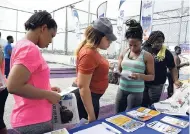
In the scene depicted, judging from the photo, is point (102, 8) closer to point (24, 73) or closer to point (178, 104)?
point (178, 104)

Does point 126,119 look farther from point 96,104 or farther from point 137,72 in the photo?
point 137,72

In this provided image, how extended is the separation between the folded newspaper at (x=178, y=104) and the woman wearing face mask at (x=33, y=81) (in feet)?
2.65

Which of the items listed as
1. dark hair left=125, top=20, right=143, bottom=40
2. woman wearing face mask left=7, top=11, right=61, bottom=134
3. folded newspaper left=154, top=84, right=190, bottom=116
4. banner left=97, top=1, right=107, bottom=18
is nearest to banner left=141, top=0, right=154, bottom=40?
banner left=97, top=1, right=107, bottom=18

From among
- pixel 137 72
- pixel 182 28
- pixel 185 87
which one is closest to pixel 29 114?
pixel 137 72

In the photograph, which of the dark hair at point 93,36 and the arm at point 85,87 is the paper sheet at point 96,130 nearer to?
the arm at point 85,87

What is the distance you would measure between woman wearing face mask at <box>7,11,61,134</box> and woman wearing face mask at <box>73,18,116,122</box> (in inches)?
9.5

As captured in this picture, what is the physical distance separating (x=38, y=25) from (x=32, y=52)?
0.14 meters

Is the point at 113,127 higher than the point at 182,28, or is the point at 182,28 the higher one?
the point at 182,28

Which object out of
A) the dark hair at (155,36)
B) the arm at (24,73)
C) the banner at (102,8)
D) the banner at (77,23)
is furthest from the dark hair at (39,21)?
the banner at (77,23)

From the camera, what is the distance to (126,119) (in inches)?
42.8

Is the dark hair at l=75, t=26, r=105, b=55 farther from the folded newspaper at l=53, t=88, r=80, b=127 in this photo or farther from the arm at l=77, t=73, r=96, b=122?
the folded newspaper at l=53, t=88, r=80, b=127

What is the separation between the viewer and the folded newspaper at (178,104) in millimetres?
1251

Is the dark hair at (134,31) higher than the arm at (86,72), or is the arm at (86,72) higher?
the dark hair at (134,31)

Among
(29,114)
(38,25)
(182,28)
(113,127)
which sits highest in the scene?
(182,28)
